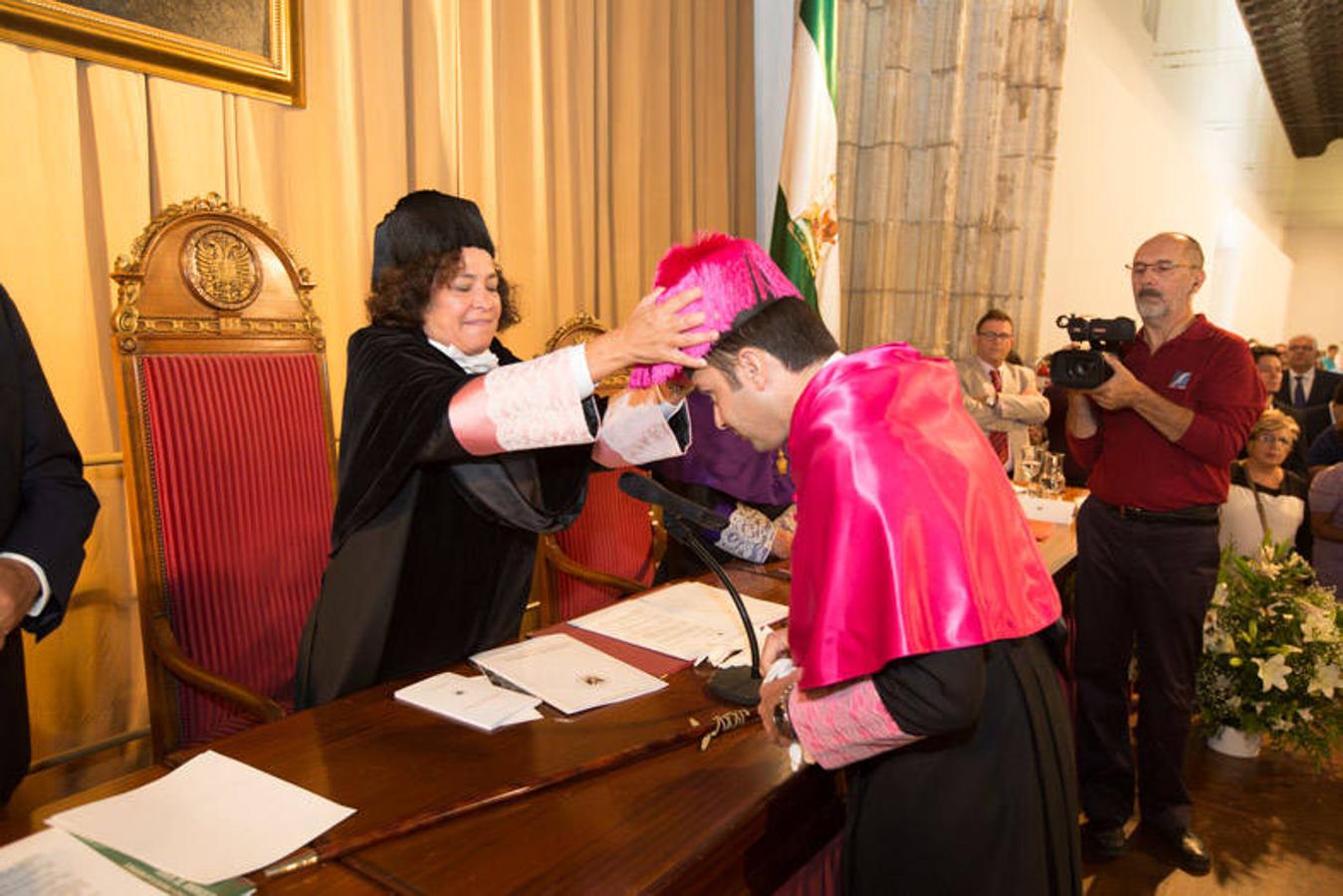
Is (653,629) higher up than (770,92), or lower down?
lower down

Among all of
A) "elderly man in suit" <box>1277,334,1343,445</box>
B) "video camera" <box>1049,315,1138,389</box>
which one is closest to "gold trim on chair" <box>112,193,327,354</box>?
"video camera" <box>1049,315,1138,389</box>

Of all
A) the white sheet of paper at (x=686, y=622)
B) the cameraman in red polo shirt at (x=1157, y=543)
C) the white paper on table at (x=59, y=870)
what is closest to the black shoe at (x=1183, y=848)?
the cameraman in red polo shirt at (x=1157, y=543)

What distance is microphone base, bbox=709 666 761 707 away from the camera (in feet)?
4.70

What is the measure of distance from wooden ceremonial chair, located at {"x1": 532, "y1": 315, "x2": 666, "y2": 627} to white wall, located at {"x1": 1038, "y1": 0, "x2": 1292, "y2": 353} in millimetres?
4237

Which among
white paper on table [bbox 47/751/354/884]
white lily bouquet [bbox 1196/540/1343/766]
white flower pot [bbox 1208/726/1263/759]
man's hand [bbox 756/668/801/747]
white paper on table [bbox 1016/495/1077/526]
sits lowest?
white flower pot [bbox 1208/726/1263/759]

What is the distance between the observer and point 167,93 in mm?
2527

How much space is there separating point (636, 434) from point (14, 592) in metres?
1.12

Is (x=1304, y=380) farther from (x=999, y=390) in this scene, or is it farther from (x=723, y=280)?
→ (x=723, y=280)

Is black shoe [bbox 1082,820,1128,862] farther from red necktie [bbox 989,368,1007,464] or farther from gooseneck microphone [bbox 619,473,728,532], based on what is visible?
gooseneck microphone [bbox 619,473,728,532]

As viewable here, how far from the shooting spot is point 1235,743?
3.38m

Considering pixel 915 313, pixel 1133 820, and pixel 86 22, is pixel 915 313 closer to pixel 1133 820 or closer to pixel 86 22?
pixel 1133 820

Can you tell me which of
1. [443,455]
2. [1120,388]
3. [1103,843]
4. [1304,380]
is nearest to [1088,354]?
[1120,388]

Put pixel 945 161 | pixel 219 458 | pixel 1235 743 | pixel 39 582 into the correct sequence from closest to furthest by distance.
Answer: pixel 39 582 < pixel 219 458 < pixel 1235 743 < pixel 945 161

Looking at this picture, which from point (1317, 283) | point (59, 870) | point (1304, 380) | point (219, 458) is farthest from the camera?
point (1317, 283)
